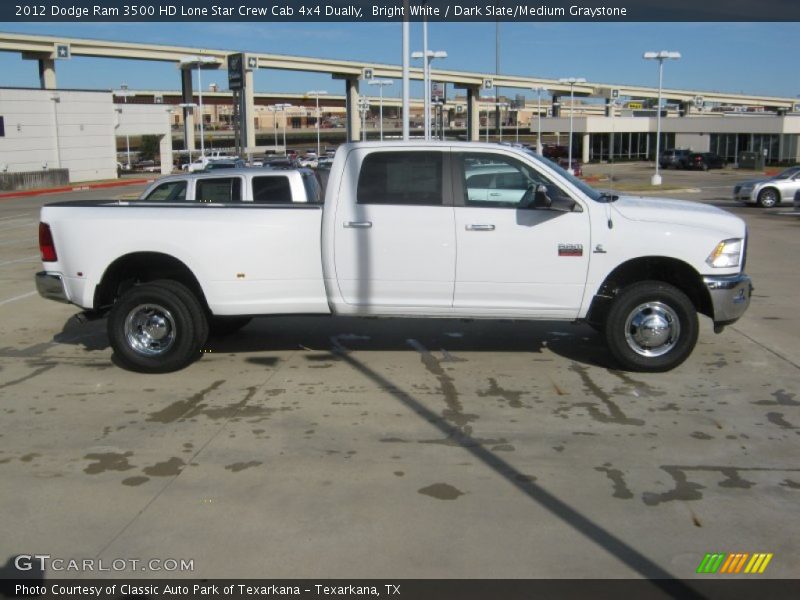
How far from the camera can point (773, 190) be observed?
96.6ft

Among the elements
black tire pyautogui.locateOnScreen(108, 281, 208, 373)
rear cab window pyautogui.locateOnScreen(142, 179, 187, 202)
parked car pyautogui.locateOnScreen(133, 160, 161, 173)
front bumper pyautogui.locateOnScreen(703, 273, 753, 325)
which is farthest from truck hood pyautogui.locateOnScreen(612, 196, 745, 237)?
parked car pyautogui.locateOnScreen(133, 160, 161, 173)

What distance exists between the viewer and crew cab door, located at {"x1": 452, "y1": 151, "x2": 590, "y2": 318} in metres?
7.42

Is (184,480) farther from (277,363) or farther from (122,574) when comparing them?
(277,363)

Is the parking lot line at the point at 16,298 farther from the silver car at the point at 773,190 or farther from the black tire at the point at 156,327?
the silver car at the point at 773,190

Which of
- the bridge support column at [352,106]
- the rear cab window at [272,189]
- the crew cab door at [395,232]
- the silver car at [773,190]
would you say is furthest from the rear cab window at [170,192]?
the bridge support column at [352,106]

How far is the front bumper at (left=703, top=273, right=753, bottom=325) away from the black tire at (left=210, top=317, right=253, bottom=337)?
478cm

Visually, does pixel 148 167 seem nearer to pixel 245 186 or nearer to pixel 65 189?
pixel 65 189

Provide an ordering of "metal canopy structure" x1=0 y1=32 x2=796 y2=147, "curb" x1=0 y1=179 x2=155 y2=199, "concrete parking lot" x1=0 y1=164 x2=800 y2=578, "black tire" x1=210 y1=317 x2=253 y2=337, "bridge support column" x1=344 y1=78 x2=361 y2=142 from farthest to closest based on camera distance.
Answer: "bridge support column" x1=344 y1=78 x2=361 y2=142 → "metal canopy structure" x1=0 y1=32 x2=796 y2=147 → "curb" x1=0 y1=179 x2=155 y2=199 → "black tire" x1=210 y1=317 x2=253 y2=337 → "concrete parking lot" x1=0 y1=164 x2=800 y2=578

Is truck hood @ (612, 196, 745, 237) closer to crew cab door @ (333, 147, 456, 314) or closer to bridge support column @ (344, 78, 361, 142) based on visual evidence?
crew cab door @ (333, 147, 456, 314)

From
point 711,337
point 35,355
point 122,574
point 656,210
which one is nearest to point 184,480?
point 122,574

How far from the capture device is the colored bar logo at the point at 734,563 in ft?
13.6

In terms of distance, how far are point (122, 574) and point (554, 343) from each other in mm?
5738

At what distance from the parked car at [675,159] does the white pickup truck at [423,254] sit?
204 feet

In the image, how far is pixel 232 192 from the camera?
11422mm
